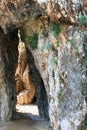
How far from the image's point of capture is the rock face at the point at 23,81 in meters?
23.0

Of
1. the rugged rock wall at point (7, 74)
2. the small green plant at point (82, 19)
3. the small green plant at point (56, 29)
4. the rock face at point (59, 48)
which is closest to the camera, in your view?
the small green plant at point (82, 19)

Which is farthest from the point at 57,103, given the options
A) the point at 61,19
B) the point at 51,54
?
the point at 61,19

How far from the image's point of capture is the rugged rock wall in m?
14.7

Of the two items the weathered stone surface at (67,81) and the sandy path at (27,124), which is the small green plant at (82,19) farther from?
the sandy path at (27,124)

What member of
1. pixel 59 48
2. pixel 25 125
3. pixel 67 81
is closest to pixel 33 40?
pixel 59 48

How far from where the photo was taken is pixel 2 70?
14.7m

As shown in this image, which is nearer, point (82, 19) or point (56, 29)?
point (82, 19)

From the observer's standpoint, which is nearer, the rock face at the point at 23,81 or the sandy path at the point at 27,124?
the sandy path at the point at 27,124

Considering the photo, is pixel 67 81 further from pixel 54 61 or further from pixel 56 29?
pixel 56 29

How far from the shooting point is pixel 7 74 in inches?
594

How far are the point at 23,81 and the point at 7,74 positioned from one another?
856 cm

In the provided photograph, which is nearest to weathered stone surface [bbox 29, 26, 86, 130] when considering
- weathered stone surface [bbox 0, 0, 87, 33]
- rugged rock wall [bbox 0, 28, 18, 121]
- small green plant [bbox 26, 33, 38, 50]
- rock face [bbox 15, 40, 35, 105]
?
weathered stone surface [bbox 0, 0, 87, 33]

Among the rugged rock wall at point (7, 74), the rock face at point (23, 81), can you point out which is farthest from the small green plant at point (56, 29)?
the rock face at point (23, 81)

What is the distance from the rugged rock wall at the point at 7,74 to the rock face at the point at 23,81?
712 centimetres
